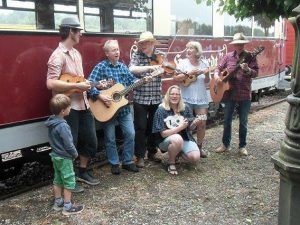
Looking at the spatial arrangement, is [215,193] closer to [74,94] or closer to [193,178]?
[193,178]

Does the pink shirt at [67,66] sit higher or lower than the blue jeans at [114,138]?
higher

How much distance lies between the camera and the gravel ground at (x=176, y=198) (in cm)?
404

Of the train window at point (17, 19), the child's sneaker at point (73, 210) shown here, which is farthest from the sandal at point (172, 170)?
the train window at point (17, 19)

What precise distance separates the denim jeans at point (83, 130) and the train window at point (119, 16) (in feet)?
3.89

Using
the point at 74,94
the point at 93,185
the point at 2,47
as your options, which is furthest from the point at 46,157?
the point at 2,47

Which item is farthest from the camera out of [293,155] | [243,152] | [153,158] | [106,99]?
[243,152]

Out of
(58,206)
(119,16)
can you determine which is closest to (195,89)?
(119,16)

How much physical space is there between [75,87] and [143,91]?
1158mm

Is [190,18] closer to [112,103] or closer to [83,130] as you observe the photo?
[112,103]

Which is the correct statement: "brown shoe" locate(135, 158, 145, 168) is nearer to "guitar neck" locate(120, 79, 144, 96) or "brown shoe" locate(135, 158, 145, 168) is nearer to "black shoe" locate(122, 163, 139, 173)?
"black shoe" locate(122, 163, 139, 173)

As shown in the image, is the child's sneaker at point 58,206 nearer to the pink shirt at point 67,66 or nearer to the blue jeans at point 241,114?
the pink shirt at point 67,66

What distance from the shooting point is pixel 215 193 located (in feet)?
15.5

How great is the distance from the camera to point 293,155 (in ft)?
7.89

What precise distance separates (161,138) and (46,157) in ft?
4.99
